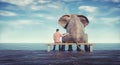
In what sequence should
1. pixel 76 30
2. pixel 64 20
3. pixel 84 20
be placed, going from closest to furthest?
pixel 76 30 → pixel 64 20 → pixel 84 20

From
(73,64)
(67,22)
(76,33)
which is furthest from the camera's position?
(67,22)

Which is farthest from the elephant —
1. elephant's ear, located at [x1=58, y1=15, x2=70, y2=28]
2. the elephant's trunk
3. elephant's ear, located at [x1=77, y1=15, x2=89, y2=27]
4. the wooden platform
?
the wooden platform

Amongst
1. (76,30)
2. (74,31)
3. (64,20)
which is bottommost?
(74,31)

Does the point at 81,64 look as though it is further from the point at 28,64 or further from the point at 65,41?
the point at 65,41

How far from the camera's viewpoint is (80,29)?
3325cm

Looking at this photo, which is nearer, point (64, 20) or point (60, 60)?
point (60, 60)

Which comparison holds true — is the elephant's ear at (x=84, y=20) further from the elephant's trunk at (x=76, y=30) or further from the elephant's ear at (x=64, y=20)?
the elephant's trunk at (x=76, y=30)

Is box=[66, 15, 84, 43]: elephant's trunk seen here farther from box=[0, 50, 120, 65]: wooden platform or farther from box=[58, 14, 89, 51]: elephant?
box=[0, 50, 120, 65]: wooden platform

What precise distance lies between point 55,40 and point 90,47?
4.69 m

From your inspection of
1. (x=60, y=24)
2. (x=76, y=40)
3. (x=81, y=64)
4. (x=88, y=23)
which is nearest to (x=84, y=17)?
(x=88, y=23)

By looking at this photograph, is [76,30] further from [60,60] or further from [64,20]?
[60,60]

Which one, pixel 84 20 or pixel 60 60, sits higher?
pixel 84 20

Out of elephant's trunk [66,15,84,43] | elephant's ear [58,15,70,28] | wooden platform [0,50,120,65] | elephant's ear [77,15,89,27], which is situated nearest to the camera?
wooden platform [0,50,120,65]

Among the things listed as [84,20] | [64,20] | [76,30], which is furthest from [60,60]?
[84,20]
